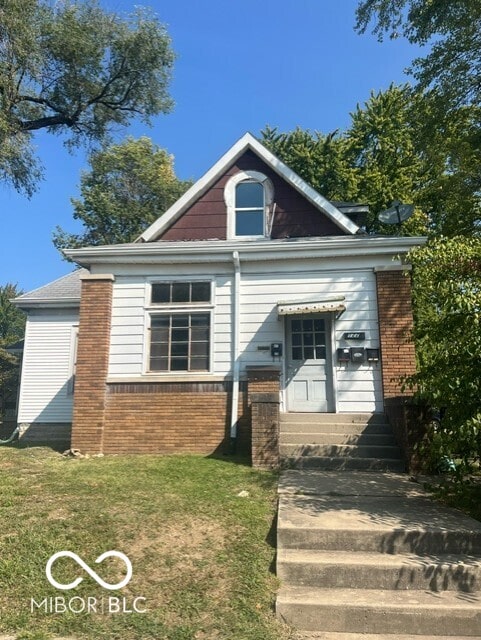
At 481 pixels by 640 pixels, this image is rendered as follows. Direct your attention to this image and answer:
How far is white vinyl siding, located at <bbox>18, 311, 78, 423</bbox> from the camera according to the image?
548 inches

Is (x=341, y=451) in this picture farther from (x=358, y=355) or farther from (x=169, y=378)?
(x=169, y=378)

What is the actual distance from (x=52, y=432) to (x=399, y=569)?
39.6 ft

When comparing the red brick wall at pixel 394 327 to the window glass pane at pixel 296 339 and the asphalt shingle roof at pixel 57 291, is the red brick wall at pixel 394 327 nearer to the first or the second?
the window glass pane at pixel 296 339

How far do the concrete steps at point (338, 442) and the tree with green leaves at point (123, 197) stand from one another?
2284 centimetres

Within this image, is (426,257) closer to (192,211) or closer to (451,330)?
(451,330)

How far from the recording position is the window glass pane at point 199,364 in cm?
914

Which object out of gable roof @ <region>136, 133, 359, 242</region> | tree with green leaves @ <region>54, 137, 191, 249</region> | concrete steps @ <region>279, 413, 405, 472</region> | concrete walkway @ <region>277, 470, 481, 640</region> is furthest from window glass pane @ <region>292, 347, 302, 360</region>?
tree with green leaves @ <region>54, 137, 191, 249</region>

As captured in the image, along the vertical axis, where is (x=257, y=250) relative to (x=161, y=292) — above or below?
above

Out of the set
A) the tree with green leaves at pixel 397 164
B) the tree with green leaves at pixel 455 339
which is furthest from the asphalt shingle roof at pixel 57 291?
the tree with green leaves at pixel 455 339

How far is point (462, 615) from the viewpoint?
138 inches

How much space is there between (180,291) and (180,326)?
73cm

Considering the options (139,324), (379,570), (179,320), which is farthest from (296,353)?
(379,570)

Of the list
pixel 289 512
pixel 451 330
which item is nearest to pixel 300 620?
pixel 289 512

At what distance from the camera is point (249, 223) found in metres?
10.6
